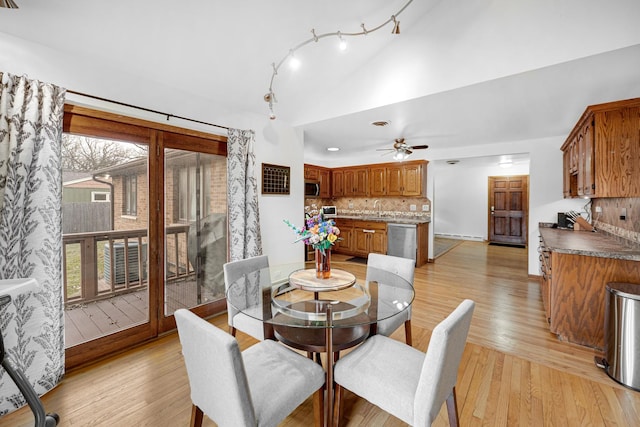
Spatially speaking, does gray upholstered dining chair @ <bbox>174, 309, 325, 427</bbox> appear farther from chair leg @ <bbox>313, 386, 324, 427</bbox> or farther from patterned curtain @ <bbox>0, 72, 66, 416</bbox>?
patterned curtain @ <bbox>0, 72, 66, 416</bbox>

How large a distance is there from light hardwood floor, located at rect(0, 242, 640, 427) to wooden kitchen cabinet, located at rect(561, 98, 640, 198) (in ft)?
4.90

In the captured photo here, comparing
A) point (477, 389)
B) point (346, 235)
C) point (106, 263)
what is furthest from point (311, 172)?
point (477, 389)

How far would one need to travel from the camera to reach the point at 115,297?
243 centimetres

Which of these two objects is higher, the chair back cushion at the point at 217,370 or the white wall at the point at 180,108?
the white wall at the point at 180,108

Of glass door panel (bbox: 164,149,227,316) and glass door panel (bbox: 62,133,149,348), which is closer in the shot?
glass door panel (bbox: 62,133,149,348)

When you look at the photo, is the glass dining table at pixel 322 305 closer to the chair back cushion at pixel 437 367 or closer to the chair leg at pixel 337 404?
the chair leg at pixel 337 404

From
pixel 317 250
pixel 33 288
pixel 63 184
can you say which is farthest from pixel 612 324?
pixel 63 184

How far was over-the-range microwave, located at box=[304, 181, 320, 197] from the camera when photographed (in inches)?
241

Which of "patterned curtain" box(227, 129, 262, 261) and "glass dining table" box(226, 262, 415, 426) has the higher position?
"patterned curtain" box(227, 129, 262, 261)

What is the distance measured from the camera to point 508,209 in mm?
7785

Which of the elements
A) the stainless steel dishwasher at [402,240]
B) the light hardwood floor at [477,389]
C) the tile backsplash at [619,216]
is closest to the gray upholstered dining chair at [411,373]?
the light hardwood floor at [477,389]

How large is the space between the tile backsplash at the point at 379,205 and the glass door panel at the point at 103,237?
14.9 ft

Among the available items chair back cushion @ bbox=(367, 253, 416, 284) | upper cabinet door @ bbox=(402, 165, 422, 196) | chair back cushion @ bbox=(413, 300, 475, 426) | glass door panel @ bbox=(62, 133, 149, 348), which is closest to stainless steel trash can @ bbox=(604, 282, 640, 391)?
chair back cushion @ bbox=(367, 253, 416, 284)

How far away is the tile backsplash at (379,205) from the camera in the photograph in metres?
6.00
